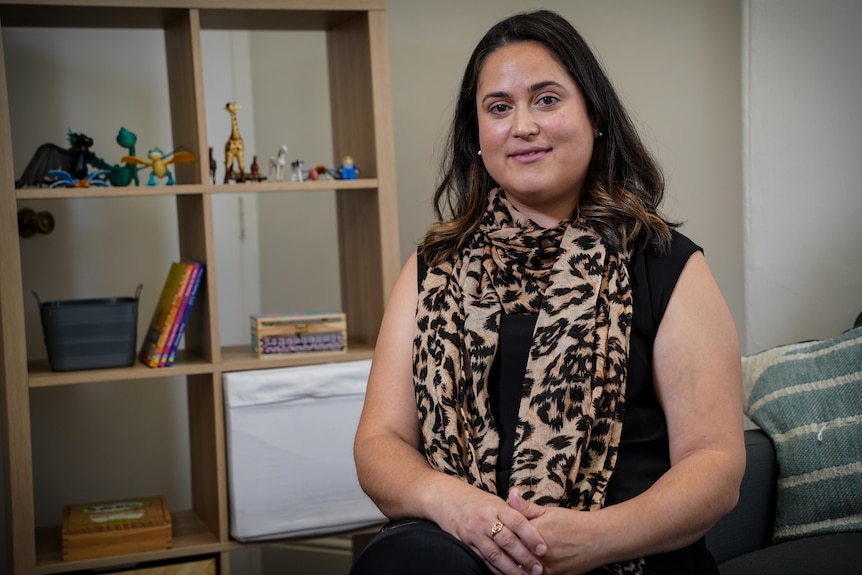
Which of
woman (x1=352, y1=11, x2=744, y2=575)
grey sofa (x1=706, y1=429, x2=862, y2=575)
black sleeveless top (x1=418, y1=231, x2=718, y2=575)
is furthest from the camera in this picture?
grey sofa (x1=706, y1=429, x2=862, y2=575)

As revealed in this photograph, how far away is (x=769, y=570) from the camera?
172 centimetres

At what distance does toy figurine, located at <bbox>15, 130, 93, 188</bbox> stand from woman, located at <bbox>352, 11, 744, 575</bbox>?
107 cm

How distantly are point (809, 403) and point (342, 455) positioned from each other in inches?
44.8

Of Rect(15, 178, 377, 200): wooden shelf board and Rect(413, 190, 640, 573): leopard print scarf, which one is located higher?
Rect(15, 178, 377, 200): wooden shelf board

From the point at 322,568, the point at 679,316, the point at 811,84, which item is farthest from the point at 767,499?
the point at 322,568

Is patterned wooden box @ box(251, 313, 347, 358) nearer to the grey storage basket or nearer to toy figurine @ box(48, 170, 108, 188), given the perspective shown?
the grey storage basket

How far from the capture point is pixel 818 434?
1.89 metres

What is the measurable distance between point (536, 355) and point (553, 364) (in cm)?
3

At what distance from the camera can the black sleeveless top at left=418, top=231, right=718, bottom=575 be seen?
1.54m

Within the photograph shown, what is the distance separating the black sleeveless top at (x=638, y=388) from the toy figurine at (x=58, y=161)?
1.30 metres

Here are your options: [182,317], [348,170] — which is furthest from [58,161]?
[348,170]

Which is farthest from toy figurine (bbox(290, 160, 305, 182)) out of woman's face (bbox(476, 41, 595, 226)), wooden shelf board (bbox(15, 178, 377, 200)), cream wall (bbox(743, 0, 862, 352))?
cream wall (bbox(743, 0, 862, 352))

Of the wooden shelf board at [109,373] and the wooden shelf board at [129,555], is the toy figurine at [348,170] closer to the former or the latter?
the wooden shelf board at [109,373]

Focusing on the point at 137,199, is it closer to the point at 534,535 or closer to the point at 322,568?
the point at 322,568
